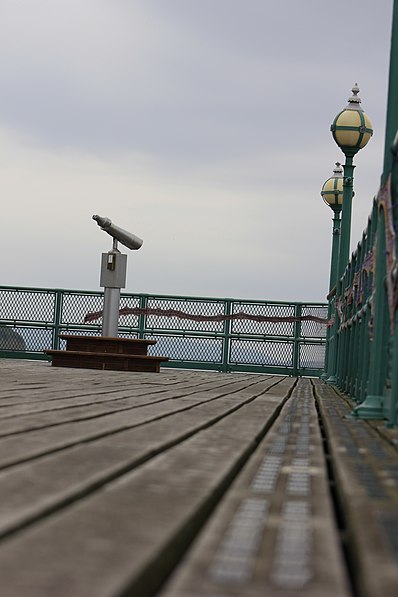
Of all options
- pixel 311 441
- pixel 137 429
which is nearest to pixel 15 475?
pixel 137 429

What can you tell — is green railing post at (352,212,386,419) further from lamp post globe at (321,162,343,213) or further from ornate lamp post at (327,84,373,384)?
lamp post globe at (321,162,343,213)

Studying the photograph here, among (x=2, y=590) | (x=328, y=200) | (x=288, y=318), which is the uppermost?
(x=328, y=200)

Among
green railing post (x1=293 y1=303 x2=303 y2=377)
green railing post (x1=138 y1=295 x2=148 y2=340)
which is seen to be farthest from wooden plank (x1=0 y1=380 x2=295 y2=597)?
green railing post (x1=138 y1=295 x2=148 y2=340)

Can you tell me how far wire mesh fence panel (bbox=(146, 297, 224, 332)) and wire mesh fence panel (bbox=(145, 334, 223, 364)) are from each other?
231mm

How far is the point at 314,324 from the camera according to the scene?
66.4 feet

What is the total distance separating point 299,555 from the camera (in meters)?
1.60

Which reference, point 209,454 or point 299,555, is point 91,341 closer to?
point 209,454

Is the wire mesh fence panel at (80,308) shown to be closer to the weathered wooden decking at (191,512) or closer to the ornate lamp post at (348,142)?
the ornate lamp post at (348,142)

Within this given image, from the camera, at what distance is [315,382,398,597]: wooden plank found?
4.77 feet

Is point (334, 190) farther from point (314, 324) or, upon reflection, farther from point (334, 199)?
point (314, 324)

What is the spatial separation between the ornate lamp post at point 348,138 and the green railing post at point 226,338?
623 cm

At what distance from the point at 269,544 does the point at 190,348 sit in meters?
18.9

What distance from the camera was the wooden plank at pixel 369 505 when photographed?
1455mm

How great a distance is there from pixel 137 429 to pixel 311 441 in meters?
0.68
